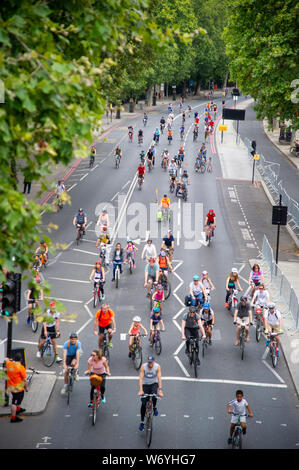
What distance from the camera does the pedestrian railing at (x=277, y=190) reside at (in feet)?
109

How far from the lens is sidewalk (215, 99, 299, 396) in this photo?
59.6 feet

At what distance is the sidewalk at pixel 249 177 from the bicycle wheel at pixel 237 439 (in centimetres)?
353

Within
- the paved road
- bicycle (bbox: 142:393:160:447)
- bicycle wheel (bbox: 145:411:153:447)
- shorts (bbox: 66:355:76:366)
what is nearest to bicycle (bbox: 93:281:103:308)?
the paved road

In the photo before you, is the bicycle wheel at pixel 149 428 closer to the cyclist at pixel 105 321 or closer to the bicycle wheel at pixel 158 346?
the cyclist at pixel 105 321

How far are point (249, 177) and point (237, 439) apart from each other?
3470cm

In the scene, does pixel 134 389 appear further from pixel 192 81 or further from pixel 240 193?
pixel 192 81

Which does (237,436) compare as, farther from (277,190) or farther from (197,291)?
(277,190)

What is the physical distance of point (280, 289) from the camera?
2316cm

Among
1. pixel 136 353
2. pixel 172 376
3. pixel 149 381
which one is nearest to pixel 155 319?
pixel 136 353

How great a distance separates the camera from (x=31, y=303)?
19297 millimetres

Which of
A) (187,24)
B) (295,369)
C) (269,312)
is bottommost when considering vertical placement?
(295,369)

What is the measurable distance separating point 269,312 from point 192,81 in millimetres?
99787

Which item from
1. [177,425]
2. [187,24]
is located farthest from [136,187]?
[187,24]
